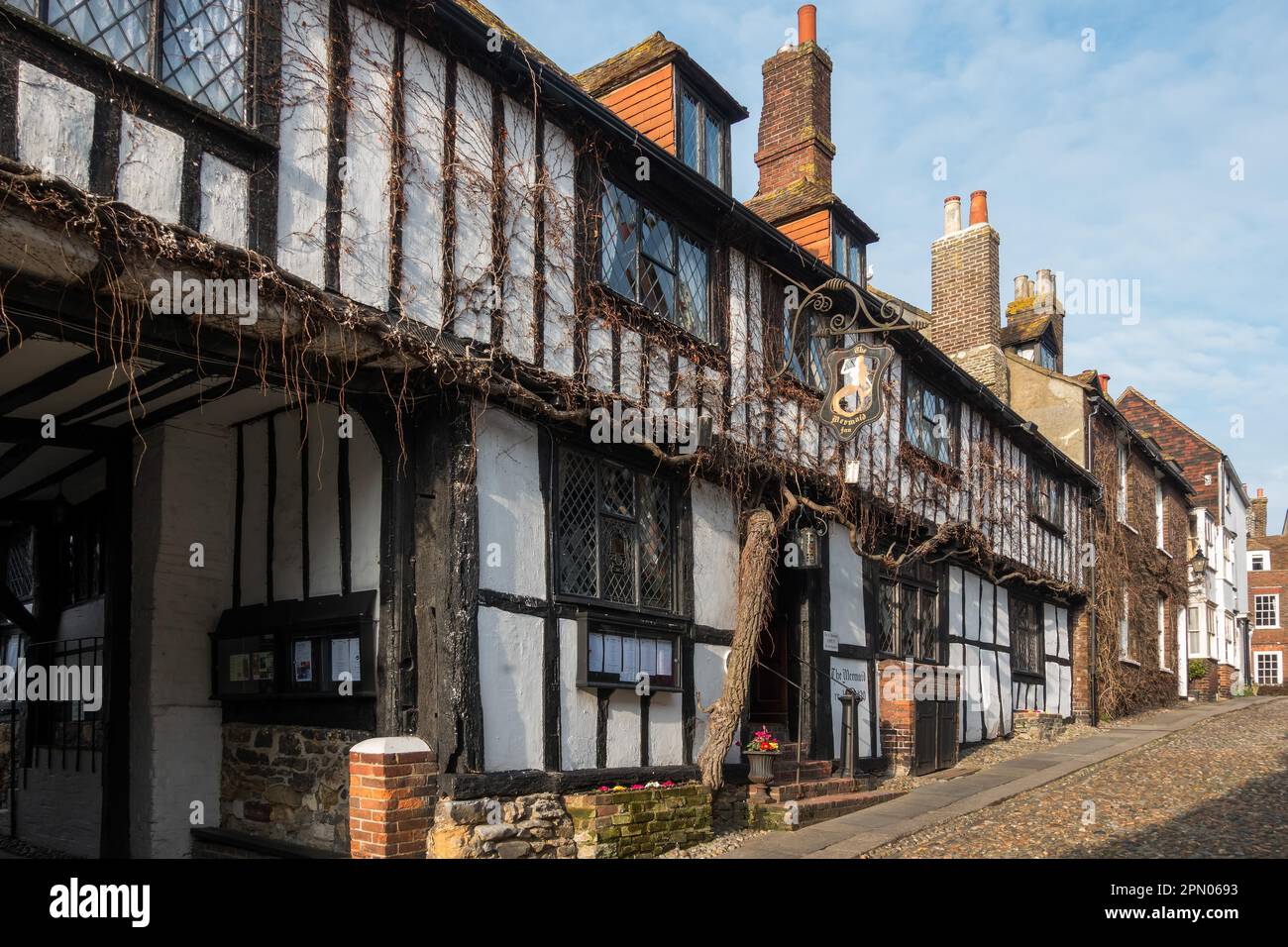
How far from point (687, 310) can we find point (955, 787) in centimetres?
555

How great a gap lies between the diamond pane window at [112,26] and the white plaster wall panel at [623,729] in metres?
5.22

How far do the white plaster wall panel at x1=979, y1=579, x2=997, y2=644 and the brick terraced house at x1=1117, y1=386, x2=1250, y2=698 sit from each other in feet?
47.4

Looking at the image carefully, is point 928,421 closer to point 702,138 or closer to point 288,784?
point 702,138

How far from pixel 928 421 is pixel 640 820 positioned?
27.2 feet

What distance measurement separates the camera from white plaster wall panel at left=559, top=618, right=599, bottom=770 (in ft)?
25.4

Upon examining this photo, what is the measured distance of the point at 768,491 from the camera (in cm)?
1073

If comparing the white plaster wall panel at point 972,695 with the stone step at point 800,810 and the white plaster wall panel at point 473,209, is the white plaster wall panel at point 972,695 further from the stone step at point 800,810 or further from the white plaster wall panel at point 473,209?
the white plaster wall panel at point 473,209

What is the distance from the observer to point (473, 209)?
24.6 ft

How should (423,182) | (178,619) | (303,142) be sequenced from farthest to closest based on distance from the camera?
(178,619) → (423,182) → (303,142)

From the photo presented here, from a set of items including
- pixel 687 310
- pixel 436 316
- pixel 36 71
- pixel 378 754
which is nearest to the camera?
pixel 36 71

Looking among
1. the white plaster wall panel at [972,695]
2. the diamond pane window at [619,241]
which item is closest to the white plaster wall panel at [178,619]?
the diamond pane window at [619,241]

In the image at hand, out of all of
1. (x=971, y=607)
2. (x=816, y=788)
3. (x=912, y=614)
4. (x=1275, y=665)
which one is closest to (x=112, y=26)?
(x=816, y=788)
